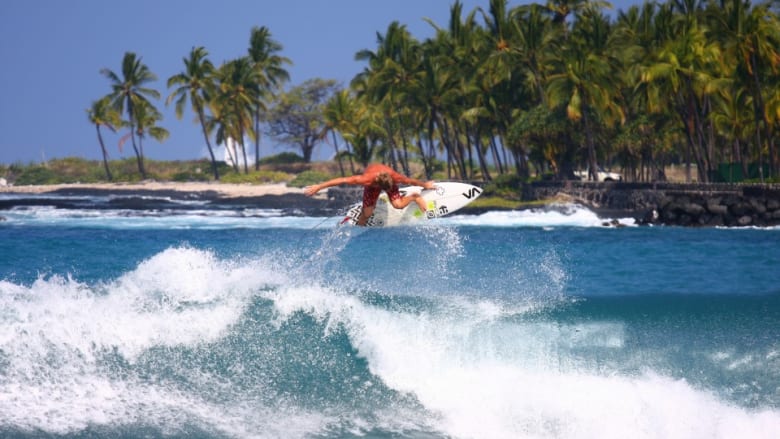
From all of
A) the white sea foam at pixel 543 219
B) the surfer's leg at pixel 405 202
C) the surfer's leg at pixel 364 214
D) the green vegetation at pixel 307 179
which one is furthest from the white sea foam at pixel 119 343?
the green vegetation at pixel 307 179

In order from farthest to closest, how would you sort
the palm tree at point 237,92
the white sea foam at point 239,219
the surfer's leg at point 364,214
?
the palm tree at point 237,92, the white sea foam at point 239,219, the surfer's leg at point 364,214

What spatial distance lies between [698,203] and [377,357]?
29209 mm

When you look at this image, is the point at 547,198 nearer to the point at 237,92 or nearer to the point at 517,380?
the point at 237,92

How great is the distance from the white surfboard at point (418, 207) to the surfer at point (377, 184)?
456 mm

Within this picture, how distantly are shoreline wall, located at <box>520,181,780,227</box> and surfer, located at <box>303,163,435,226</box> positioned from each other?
24.5 meters

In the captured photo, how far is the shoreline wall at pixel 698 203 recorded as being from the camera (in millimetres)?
36750

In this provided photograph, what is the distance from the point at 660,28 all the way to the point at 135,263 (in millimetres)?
33018

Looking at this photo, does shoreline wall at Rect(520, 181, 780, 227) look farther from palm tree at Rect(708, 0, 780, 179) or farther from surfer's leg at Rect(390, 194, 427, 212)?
surfer's leg at Rect(390, 194, 427, 212)

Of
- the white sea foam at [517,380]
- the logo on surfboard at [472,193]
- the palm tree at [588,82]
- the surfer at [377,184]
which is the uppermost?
the palm tree at [588,82]

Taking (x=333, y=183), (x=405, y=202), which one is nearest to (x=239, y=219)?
(x=405, y=202)

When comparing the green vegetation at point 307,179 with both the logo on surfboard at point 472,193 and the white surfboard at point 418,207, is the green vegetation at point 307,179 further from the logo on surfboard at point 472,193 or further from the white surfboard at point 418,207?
the white surfboard at point 418,207

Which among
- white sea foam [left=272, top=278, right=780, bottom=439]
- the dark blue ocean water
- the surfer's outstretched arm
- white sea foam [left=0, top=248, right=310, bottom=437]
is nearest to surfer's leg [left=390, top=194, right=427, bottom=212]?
the surfer's outstretched arm

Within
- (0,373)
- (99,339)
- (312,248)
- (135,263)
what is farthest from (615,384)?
(312,248)

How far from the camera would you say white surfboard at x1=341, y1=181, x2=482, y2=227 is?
1658 cm
